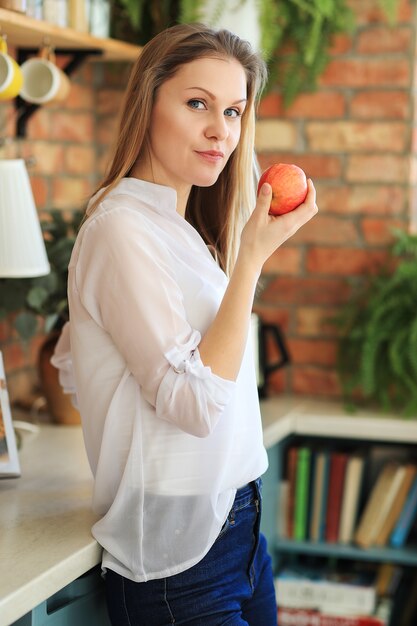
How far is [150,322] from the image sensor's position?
1.29m

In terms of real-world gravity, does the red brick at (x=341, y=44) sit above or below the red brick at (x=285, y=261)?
above

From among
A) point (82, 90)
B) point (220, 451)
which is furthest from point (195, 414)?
point (82, 90)

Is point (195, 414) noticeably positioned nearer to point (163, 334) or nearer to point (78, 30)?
point (163, 334)

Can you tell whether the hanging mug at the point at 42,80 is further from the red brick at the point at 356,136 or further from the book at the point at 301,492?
the book at the point at 301,492

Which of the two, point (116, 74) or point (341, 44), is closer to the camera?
point (341, 44)

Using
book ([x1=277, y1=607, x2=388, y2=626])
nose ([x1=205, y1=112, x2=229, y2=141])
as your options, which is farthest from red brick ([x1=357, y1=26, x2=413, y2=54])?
book ([x1=277, y1=607, x2=388, y2=626])

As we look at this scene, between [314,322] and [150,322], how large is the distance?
4.86 ft

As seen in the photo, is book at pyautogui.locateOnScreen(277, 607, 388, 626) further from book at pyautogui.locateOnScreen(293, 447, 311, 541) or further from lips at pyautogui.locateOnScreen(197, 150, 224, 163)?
lips at pyautogui.locateOnScreen(197, 150, 224, 163)

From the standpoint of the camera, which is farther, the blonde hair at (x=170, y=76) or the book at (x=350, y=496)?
the book at (x=350, y=496)

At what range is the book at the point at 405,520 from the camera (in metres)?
2.50

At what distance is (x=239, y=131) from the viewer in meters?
1.50

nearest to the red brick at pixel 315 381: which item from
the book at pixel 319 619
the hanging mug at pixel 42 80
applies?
the book at pixel 319 619

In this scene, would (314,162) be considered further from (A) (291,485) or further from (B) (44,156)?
(A) (291,485)

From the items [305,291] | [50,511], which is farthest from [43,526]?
[305,291]
